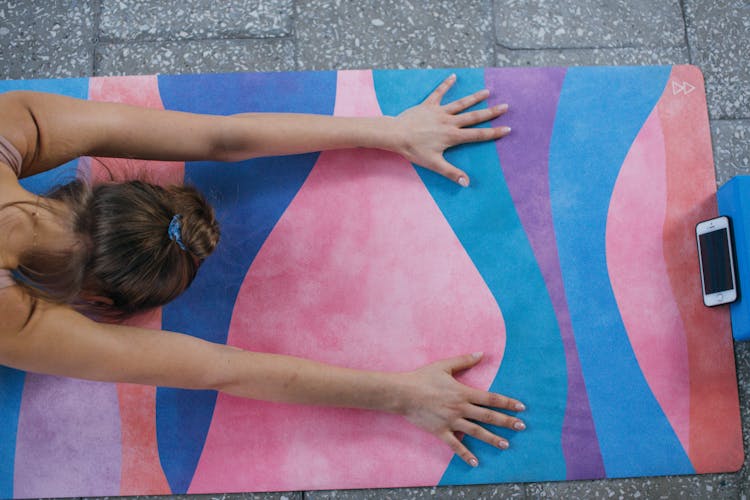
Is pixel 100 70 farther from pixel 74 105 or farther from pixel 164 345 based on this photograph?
pixel 164 345

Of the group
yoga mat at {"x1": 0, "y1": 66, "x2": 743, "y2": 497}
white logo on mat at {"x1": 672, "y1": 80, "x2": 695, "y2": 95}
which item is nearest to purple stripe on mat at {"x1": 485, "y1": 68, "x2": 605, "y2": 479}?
yoga mat at {"x1": 0, "y1": 66, "x2": 743, "y2": 497}

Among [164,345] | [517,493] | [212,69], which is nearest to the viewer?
[164,345]

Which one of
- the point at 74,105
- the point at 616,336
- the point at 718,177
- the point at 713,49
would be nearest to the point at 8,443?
the point at 74,105

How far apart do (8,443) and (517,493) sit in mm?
1035

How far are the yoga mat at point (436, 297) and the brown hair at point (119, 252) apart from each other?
0.99 feet

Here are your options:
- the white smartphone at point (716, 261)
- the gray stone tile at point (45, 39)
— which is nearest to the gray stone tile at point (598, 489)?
the white smartphone at point (716, 261)

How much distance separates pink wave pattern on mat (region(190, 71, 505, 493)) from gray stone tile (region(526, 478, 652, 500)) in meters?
0.21

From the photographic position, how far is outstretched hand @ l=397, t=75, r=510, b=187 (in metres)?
1.20

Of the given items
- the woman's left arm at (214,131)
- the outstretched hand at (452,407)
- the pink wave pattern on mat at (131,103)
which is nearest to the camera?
the woman's left arm at (214,131)

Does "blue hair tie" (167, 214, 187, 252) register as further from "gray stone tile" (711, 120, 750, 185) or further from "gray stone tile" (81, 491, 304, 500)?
"gray stone tile" (711, 120, 750, 185)

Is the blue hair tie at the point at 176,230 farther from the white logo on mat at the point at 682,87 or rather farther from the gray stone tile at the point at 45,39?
the white logo on mat at the point at 682,87

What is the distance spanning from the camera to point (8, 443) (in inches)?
45.9

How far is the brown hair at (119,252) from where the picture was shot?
0.82 metres

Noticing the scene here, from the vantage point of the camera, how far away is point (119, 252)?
814mm
